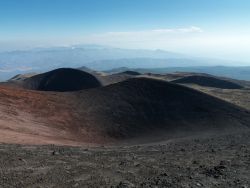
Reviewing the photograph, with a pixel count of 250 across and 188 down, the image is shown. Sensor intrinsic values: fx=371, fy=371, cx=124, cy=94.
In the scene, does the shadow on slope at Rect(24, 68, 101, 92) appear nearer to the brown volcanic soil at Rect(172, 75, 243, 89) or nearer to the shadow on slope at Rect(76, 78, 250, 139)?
the shadow on slope at Rect(76, 78, 250, 139)

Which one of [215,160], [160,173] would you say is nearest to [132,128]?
[215,160]

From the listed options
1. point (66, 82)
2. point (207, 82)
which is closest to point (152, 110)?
point (66, 82)

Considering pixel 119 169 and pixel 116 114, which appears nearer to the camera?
pixel 119 169

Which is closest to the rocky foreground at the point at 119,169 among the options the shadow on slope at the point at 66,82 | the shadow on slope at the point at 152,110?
the shadow on slope at the point at 152,110

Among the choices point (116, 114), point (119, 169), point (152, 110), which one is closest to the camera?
point (119, 169)

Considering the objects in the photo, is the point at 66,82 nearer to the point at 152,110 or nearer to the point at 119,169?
the point at 152,110

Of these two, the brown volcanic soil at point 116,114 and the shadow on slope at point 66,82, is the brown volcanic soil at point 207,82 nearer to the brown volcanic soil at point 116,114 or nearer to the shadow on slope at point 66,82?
the shadow on slope at point 66,82
